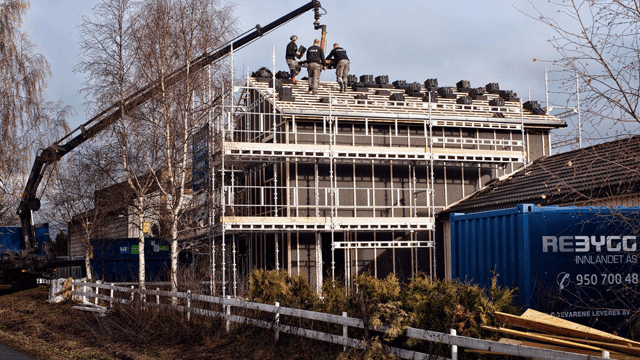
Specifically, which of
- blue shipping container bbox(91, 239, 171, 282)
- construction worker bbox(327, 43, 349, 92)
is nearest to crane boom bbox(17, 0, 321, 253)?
construction worker bbox(327, 43, 349, 92)

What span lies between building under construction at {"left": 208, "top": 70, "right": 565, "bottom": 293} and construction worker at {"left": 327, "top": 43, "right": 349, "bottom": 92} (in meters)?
1.28

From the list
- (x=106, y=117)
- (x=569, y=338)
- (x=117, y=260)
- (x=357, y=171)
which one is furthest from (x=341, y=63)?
(x=569, y=338)

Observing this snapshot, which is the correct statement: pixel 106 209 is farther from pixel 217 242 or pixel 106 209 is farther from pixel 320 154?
pixel 320 154

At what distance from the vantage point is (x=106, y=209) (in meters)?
25.2

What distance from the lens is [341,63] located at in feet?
87.8

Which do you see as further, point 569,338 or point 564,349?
point 569,338

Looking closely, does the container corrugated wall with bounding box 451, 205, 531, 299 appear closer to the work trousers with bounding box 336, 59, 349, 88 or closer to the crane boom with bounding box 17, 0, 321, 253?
the crane boom with bounding box 17, 0, 321, 253

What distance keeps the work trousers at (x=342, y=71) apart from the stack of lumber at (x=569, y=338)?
20.1 m

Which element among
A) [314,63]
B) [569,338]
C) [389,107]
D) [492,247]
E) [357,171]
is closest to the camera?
[569,338]

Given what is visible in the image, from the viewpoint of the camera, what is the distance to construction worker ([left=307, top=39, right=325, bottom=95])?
83.7 ft

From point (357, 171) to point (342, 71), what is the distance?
5.21m

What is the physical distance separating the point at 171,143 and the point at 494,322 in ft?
38.1

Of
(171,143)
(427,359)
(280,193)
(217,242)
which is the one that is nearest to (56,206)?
(217,242)

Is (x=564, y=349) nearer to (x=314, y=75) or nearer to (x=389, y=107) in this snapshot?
(x=389, y=107)
